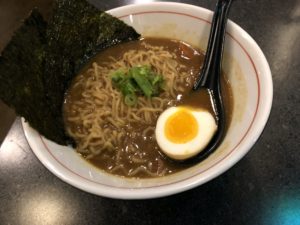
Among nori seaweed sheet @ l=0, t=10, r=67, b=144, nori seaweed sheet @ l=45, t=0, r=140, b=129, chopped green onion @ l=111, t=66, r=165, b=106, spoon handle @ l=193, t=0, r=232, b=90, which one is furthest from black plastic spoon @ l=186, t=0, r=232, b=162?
nori seaweed sheet @ l=0, t=10, r=67, b=144

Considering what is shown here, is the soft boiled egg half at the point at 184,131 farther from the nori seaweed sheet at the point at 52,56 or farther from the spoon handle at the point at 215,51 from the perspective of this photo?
the nori seaweed sheet at the point at 52,56

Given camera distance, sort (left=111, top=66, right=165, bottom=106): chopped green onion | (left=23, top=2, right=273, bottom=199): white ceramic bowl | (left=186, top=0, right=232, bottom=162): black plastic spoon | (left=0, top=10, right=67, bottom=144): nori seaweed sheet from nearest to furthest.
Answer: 1. (left=23, top=2, right=273, bottom=199): white ceramic bowl
2. (left=0, top=10, right=67, bottom=144): nori seaweed sheet
3. (left=186, top=0, right=232, bottom=162): black plastic spoon
4. (left=111, top=66, right=165, bottom=106): chopped green onion

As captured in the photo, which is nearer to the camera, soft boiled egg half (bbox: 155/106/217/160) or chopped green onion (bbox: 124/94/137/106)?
soft boiled egg half (bbox: 155/106/217/160)

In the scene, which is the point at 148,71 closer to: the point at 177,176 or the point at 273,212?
the point at 177,176

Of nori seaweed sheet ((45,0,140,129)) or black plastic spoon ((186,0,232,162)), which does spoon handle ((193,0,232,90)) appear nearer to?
black plastic spoon ((186,0,232,162))

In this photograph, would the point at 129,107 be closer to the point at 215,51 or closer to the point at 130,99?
the point at 130,99

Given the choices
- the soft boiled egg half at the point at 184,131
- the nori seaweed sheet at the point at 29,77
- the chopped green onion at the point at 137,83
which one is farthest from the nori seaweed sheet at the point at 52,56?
the soft boiled egg half at the point at 184,131

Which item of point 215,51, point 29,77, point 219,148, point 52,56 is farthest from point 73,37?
point 219,148
